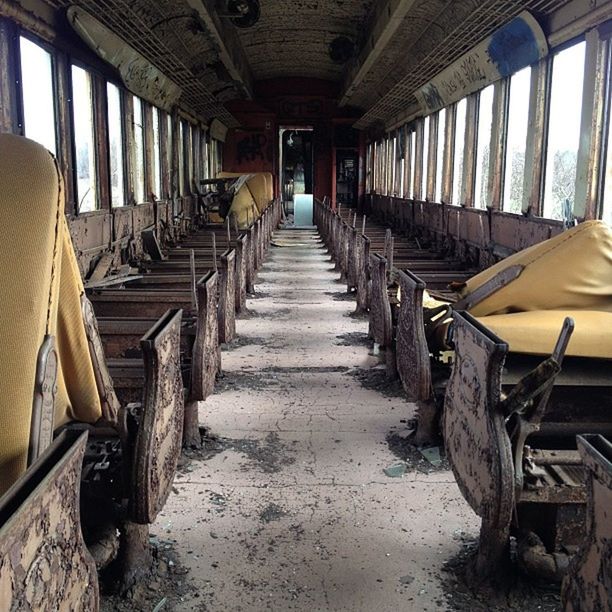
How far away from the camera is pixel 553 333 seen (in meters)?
2.79

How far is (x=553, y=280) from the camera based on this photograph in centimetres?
307

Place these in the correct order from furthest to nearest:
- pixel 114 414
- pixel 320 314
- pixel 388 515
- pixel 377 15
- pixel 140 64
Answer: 1. pixel 377 15
2. pixel 140 64
3. pixel 320 314
4. pixel 388 515
5. pixel 114 414

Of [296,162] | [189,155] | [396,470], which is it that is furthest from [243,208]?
[296,162]

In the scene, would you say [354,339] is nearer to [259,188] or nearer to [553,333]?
[553,333]

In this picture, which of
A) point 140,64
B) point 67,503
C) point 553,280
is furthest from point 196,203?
point 67,503

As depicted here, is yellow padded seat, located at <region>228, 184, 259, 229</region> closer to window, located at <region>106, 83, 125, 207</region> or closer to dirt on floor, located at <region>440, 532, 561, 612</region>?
window, located at <region>106, 83, 125, 207</region>

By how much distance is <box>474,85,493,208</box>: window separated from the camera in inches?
310

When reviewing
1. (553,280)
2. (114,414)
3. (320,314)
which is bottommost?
(320,314)

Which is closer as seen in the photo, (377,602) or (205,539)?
(377,602)

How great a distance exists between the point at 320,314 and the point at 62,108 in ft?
11.4

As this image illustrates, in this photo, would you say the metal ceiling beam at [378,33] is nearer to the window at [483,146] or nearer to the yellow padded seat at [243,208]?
the window at [483,146]

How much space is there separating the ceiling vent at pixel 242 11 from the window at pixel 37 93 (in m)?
4.61

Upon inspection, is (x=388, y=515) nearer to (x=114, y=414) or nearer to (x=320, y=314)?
(x=114, y=414)

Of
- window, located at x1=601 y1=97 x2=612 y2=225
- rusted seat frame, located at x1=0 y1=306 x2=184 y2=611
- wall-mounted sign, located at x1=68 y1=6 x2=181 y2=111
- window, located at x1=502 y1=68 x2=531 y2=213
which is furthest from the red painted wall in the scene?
rusted seat frame, located at x1=0 y1=306 x2=184 y2=611
